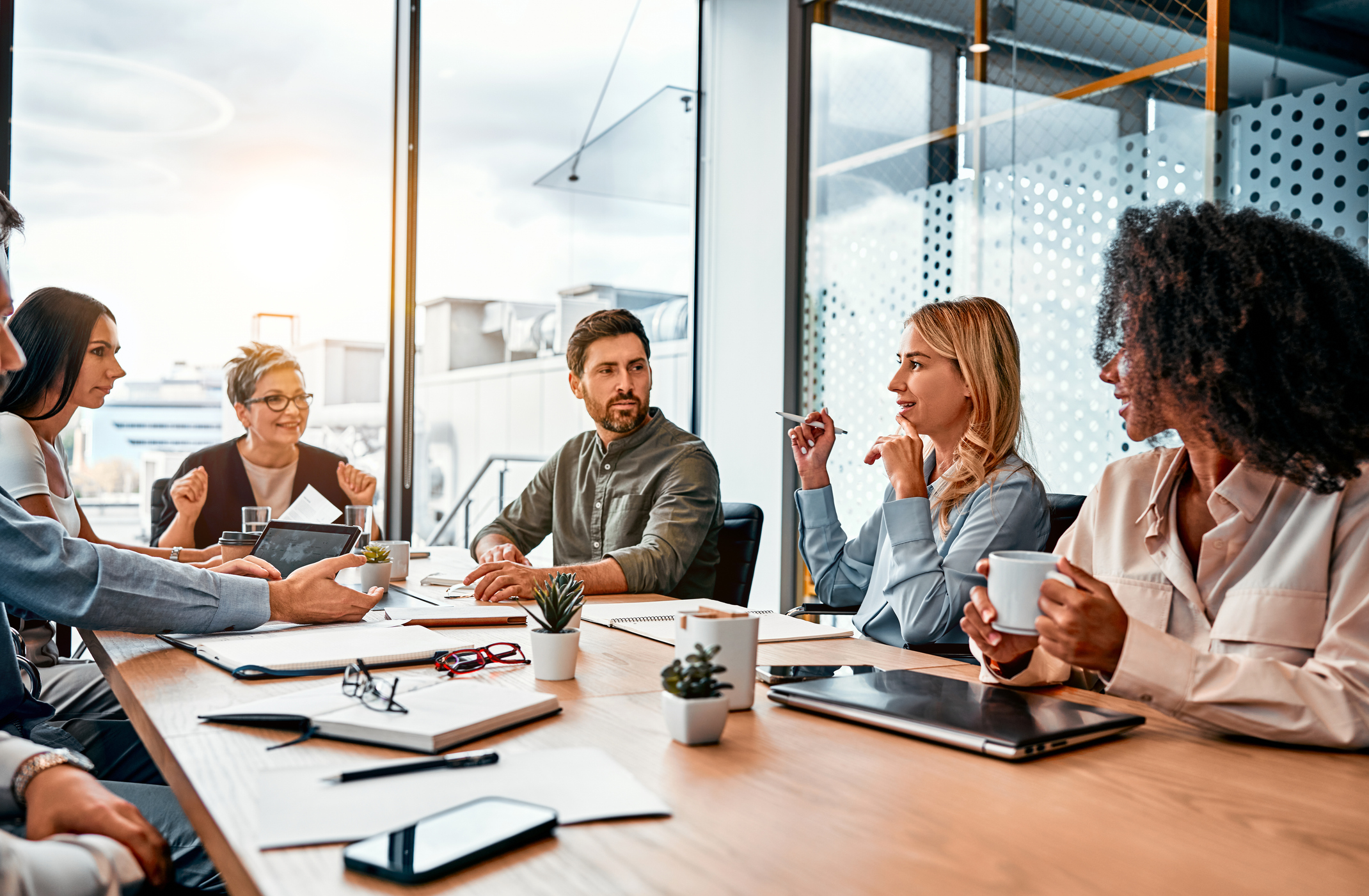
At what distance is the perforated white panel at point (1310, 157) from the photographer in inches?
102

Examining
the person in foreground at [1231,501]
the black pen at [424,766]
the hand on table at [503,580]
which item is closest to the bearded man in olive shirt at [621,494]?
the hand on table at [503,580]

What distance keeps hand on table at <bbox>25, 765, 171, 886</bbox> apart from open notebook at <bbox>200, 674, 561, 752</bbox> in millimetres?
125

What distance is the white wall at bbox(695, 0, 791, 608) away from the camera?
14.6 feet

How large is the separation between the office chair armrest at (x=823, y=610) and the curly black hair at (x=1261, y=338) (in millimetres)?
1077

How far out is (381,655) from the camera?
1330 mm

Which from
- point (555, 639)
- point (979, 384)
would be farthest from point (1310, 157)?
point (555, 639)

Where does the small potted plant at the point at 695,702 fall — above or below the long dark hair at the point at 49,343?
below

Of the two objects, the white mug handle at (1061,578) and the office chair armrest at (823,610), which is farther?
the office chair armrest at (823,610)

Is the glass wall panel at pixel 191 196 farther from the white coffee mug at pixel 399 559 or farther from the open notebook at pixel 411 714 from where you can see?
the open notebook at pixel 411 714

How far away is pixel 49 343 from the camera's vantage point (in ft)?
7.66

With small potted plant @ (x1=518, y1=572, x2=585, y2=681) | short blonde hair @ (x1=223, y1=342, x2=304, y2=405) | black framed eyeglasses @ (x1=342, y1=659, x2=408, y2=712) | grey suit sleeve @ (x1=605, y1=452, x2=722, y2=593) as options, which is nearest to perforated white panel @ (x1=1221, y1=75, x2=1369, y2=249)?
grey suit sleeve @ (x1=605, y1=452, x2=722, y2=593)

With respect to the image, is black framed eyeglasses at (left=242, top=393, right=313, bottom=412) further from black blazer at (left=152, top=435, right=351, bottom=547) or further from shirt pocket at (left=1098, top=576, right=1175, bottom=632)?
shirt pocket at (left=1098, top=576, right=1175, bottom=632)

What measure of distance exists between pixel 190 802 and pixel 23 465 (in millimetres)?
1526

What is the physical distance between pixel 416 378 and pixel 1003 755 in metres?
3.46
